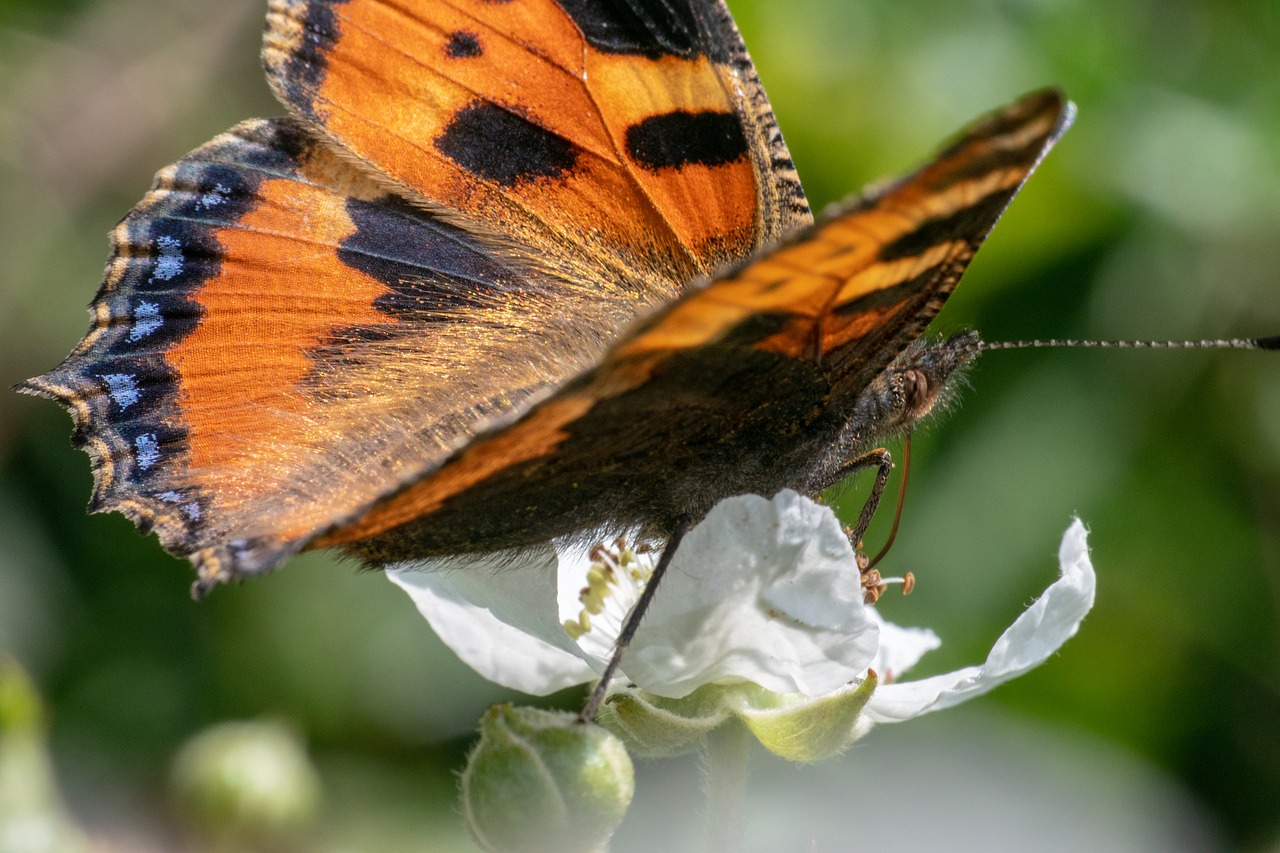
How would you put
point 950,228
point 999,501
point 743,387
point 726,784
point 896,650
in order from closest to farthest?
point 950,228 → point 743,387 → point 726,784 → point 896,650 → point 999,501

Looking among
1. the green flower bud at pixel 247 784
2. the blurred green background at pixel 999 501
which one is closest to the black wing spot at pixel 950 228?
the green flower bud at pixel 247 784

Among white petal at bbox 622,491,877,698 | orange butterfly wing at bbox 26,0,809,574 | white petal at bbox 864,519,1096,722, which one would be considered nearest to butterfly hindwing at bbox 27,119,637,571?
orange butterfly wing at bbox 26,0,809,574

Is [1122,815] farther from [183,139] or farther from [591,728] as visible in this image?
[183,139]

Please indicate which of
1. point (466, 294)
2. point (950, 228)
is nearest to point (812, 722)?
Answer: point (950, 228)

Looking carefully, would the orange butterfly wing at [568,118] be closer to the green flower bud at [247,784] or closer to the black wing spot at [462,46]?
the black wing spot at [462,46]

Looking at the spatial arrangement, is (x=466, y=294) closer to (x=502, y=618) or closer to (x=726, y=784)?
(x=502, y=618)

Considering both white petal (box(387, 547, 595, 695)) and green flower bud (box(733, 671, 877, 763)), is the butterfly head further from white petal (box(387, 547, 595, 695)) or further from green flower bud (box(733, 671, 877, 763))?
white petal (box(387, 547, 595, 695))
